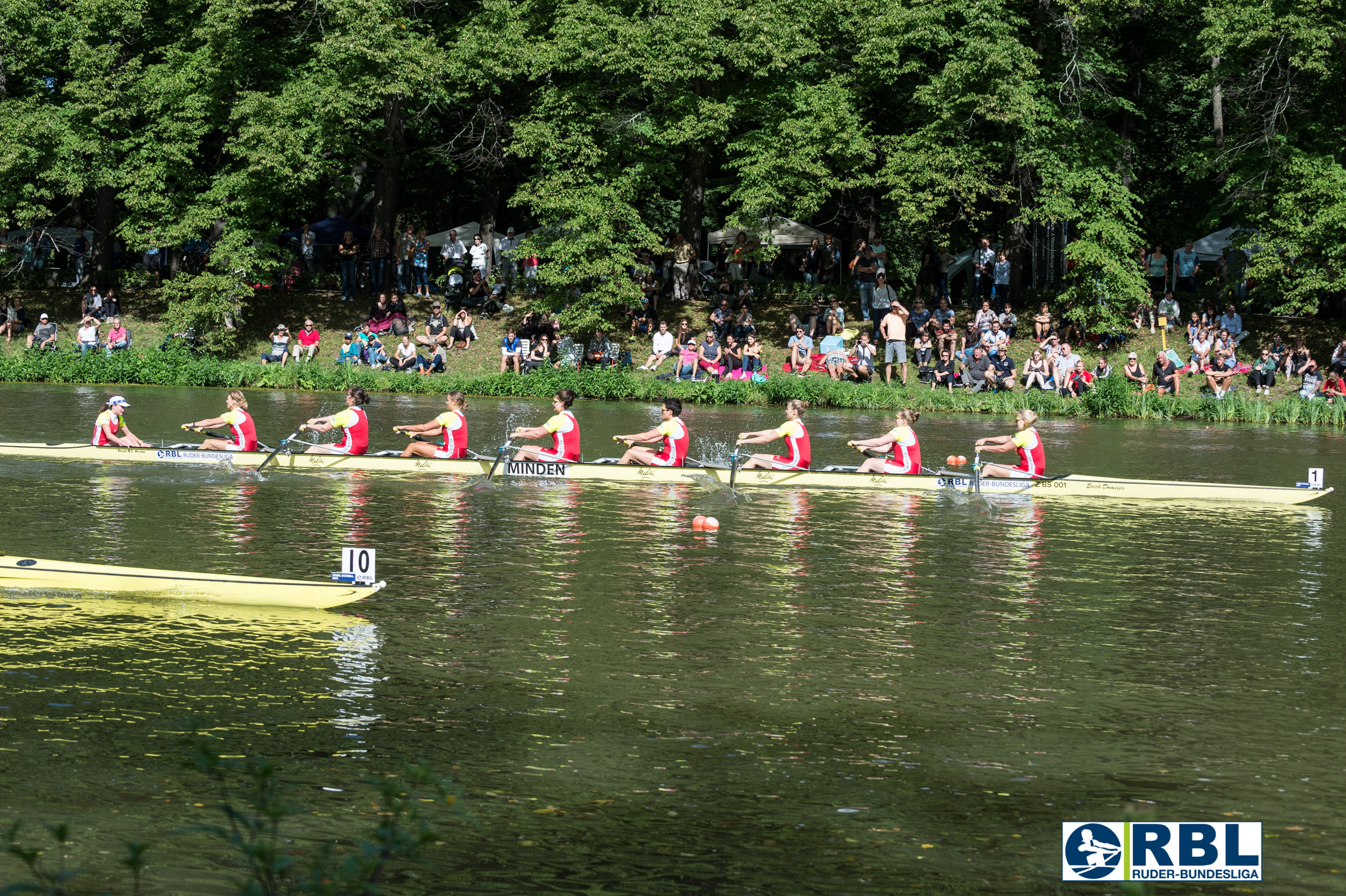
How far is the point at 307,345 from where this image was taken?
122ft

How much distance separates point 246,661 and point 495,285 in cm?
2905

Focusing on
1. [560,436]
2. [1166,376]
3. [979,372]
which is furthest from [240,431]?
[1166,376]

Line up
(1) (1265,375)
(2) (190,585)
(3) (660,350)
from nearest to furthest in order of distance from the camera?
1. (2) (190,585)
2. (1) (1265,375)
3. (3) (660,350)

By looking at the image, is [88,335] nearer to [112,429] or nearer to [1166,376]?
[112,429]

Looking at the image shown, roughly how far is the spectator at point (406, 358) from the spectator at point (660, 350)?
5.73m

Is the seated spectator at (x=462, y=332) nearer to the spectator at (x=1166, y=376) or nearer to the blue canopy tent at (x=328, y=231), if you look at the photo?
the blue canopy tent at (x=328, y=231)

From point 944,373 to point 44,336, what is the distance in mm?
23297

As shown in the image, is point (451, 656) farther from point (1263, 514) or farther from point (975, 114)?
point (975, 114)

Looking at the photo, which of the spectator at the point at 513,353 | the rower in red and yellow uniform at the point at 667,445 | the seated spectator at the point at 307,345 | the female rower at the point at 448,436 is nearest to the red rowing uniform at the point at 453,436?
the female rower at the point at 448,436

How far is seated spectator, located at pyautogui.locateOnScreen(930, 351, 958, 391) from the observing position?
109ft

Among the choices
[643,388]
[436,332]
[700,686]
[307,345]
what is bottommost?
[700,686]

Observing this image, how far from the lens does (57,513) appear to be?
56.1 ft

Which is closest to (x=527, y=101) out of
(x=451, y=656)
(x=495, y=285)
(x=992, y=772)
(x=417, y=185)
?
(x=495, y=285)

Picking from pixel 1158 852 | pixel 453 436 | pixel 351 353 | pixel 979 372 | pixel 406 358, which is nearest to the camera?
pixel 1158 852
